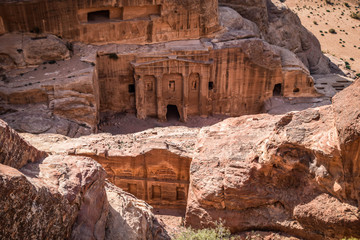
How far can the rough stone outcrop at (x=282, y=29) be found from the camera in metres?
27.5

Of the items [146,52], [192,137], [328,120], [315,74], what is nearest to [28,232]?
[328,120]

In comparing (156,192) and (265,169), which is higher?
(265,169)

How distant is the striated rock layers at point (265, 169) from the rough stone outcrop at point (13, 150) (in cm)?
493

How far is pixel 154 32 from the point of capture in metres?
22.7

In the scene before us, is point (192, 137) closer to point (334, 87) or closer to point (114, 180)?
point (114, 180)

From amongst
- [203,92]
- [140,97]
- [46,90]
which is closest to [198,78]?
[203,92]

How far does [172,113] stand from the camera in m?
24.7

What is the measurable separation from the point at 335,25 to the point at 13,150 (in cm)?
4492

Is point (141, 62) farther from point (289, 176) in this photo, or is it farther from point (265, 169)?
point (289, 176)

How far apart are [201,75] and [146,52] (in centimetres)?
386

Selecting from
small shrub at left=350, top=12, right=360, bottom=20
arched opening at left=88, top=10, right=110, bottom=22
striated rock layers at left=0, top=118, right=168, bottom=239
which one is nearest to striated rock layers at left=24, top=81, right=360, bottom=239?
striated rock layers at left=0, top=118, right=168, bottom=239

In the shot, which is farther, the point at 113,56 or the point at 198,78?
the point at 198,78

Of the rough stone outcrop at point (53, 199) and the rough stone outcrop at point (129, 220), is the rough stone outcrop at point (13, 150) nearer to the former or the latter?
the rough stone outcrop at point (53, 199)

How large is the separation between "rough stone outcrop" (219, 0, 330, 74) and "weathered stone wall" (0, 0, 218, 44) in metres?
5.29
